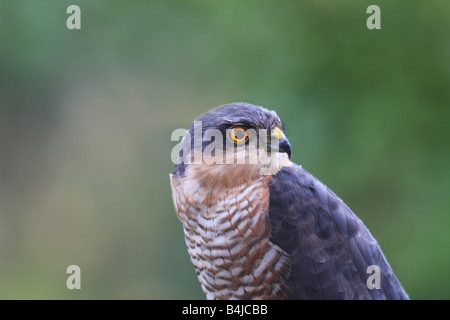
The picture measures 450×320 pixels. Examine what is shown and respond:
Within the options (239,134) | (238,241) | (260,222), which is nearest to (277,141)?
(239,134)

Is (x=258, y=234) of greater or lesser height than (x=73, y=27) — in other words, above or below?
below

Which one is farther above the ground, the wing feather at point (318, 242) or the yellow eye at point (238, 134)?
the yellow eye at point (238, 134)

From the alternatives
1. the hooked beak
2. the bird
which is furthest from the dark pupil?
the hooked beak

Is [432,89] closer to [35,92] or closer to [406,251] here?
[406,251]

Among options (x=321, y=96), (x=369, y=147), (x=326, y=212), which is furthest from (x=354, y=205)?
(x=326, y=212)

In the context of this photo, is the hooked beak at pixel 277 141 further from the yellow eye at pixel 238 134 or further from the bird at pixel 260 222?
the yellow eye at pixel 238 134

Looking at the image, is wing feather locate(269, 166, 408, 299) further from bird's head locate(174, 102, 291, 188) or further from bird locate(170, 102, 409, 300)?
bird's head locate(174, 102, 291, 188)

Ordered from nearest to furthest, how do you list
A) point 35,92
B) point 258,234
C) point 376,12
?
point 258,234
point 376,12
point 35,92

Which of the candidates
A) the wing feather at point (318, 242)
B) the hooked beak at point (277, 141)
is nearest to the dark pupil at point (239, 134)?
the hooked beak at point (277, 141)

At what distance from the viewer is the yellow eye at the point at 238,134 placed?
8.21ft

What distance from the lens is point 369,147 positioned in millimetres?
5309

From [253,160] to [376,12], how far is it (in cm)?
324

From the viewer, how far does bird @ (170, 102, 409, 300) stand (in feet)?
8.14

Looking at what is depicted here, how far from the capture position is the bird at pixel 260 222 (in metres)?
2.48
